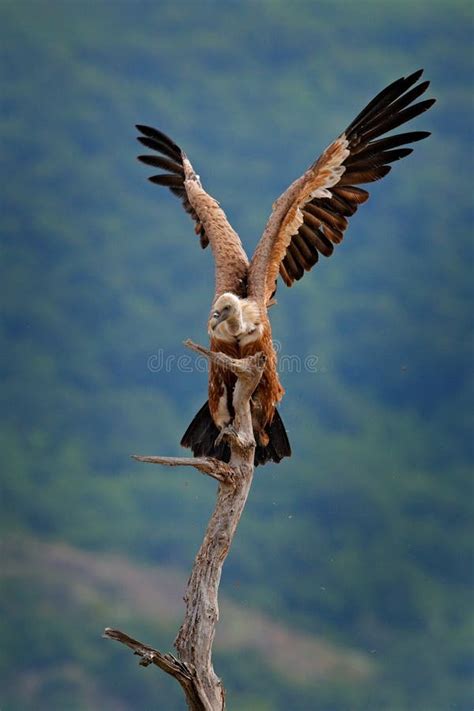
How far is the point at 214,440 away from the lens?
4668mm

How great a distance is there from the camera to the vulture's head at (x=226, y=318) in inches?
164

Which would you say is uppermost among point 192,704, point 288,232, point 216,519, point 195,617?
point 288,232

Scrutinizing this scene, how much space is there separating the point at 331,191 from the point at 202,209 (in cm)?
69

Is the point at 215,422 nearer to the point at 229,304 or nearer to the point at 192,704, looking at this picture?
the point at 229,304

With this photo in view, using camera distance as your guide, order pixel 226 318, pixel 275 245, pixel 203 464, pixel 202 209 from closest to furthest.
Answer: pixel 203 464 < pixel 226 318 < pixel 275 245 < pixel 202 209

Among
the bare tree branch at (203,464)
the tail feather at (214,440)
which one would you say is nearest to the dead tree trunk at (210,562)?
the bare tree branch at (203,464)

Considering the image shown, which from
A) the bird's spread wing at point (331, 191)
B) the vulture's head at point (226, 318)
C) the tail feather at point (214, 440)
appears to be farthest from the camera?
the tail feather at point (214, 440)

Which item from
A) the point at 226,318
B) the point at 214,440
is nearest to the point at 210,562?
the point at 214,440

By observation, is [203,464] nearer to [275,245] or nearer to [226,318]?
[226,318]

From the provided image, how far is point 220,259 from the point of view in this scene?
4.64 meters

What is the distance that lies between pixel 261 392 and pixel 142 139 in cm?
192

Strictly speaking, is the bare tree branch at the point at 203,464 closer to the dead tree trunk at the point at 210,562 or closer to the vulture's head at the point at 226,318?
the dead tree trunk at the point at 210,562

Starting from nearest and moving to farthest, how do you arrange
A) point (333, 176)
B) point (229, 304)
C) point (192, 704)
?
1. point (192, 704)
2. point (229, 304)
3. point (333, 176)

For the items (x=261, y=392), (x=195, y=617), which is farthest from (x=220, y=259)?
(x=195, y=617)
